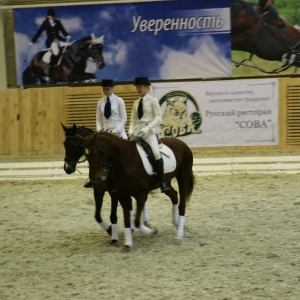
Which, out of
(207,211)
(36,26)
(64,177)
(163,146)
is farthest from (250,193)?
(36,26)

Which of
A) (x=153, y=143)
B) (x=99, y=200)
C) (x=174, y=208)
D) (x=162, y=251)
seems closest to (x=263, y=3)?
(x=174, y=208)

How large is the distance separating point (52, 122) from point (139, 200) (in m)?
9.30

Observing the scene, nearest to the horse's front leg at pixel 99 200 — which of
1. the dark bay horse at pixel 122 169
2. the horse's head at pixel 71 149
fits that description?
the dark bay horse at pixel 122 169

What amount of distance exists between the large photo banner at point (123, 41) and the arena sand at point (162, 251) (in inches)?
230

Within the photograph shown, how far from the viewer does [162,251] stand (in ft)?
22.5

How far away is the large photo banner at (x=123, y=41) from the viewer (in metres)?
15.7

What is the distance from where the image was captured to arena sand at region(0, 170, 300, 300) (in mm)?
5480

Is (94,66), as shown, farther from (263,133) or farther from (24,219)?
(24,219)

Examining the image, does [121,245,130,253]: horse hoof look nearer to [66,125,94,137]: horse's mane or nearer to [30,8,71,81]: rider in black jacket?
[66,125,94,137]: horse's mane

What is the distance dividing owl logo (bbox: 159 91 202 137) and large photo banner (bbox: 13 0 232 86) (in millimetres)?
834

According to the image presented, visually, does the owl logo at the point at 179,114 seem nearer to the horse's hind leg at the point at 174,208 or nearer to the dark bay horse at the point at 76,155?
the horse's hind leg at the point at 174,208

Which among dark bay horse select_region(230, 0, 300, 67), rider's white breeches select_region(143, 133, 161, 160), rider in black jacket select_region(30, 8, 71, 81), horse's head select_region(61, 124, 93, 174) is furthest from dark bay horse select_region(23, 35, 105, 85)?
horse's head select_region(61, 124, 93, 174)

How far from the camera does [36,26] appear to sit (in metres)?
16.1

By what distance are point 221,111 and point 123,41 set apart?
10.8ft
